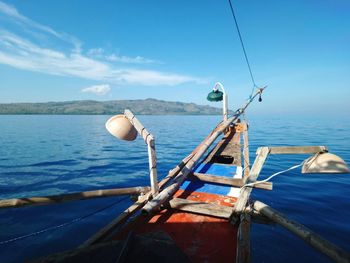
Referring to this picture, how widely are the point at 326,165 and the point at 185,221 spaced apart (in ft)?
11.0

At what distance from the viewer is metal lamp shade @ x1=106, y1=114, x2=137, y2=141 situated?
16.7 ft

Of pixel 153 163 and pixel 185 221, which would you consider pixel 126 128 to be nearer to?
pixel 153 163

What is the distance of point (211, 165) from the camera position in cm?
1115

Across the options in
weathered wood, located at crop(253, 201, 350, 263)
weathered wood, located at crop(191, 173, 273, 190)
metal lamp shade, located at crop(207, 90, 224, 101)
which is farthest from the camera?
metal lamp shade, located at crop(207, 90, 224, 101)

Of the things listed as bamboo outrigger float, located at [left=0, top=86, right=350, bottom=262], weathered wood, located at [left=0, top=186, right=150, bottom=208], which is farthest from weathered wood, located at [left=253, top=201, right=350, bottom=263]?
weathered wood, located at [left=0, top=186, right=150, bottom=208]

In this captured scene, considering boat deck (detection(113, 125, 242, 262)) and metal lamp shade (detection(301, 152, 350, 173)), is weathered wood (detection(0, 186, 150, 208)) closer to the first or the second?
boat deck (detection(113, 125, 242, 262))

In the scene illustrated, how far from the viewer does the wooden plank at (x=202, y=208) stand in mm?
5465

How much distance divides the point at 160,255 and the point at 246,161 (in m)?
7.85

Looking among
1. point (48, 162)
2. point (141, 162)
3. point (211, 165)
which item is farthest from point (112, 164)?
point (211, 165)

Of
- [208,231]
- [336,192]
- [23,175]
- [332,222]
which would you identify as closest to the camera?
[208,231]

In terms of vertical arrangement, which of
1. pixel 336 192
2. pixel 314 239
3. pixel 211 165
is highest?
pixel 314 239

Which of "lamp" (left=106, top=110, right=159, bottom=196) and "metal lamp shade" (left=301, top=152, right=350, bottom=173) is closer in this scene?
"metal lamp shade" (left=301, top=152, right=350, bottom=173)

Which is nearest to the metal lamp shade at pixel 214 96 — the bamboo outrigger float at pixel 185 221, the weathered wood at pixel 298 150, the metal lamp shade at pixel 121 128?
the bamboo outrigger float at pixel 185 221

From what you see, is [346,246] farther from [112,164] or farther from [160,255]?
[112,164]
